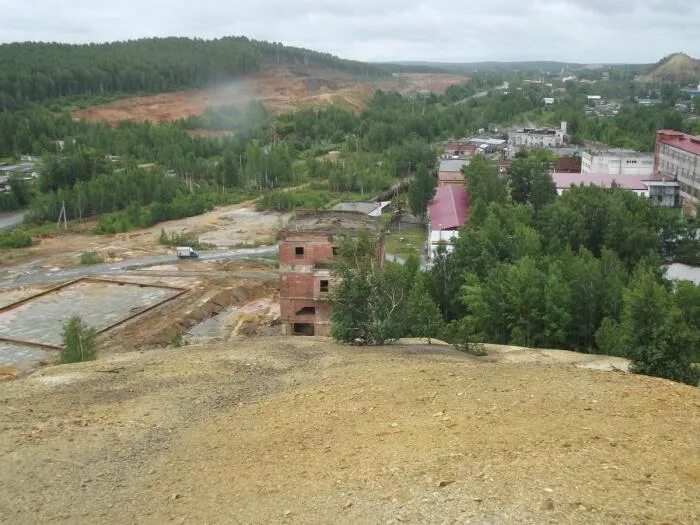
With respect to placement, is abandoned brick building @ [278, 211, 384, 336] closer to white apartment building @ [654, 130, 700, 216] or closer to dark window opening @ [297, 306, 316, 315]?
dark window opening @ [297, 306, 316, 315]

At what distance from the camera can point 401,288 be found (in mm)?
21922

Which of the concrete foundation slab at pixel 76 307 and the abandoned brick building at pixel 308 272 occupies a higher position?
the abandoned brick building at pixel 308 272

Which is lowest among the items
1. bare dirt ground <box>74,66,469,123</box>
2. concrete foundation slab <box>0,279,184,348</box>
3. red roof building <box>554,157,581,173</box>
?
concrete foundation slab <box>0,279,184,348</box>

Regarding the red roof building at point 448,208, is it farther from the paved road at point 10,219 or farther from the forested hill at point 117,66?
the forested hill at point 117,66

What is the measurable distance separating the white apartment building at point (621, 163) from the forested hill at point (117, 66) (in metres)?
75.3

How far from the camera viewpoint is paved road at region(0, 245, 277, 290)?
42972 millimetres

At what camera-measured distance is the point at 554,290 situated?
87.6ft

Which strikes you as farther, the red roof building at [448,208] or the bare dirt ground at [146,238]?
the bare dirt ground at [146,238]

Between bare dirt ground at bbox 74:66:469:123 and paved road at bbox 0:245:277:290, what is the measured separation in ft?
203

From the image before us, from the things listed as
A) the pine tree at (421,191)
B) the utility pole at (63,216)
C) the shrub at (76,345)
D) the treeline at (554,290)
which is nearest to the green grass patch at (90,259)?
the utility pole at (63,216)

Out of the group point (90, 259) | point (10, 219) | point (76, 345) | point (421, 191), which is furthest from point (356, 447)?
point (10, 219)

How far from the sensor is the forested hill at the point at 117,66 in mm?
104812

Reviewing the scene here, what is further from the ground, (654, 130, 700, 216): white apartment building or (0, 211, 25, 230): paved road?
(654, 130, 700, 216): white apartment building

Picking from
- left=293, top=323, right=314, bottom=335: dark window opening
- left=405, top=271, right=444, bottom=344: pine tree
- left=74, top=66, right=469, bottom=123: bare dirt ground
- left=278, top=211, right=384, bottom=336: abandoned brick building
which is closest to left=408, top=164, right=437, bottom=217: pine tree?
left=278, top=211, right=384, bottom=336: abandoned brick building
